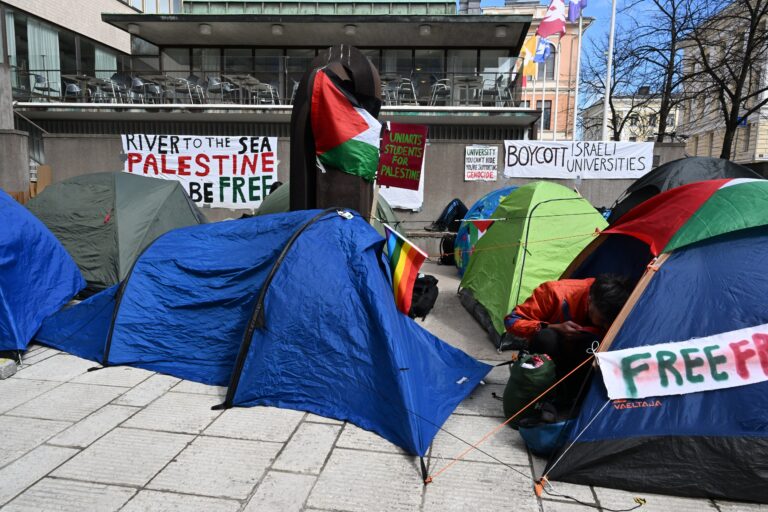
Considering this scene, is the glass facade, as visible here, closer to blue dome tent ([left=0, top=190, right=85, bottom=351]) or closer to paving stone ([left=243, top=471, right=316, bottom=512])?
blue dome tent ([left=0, top=190, right=85, bottom=351])

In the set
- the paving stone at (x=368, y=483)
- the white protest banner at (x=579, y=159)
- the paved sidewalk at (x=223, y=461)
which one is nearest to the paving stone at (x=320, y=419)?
the paved sidewalk at (x=223, y=461)

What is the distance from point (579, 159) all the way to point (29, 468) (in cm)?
1214

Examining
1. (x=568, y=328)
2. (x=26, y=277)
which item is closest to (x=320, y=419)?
(x=568, y=328)

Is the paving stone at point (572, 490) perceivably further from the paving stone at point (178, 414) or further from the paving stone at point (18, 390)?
the paving stone at point (18, 390)

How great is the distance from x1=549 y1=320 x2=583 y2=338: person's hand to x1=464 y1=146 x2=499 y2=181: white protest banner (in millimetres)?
9346

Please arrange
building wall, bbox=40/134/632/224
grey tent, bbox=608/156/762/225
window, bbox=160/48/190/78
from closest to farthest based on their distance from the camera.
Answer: grey tent, bbox=608/156/762/225, building wall, bbox=40/134/632/224, window, bbox=160/48/190/78

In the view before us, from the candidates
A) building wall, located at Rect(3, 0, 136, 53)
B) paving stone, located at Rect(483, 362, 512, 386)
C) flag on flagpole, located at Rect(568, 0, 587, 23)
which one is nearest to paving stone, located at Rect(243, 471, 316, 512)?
paving stone, located at Rect(483, 362, 512, 386)

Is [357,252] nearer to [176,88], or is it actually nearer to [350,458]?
[350,458]

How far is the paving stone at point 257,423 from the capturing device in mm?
3564

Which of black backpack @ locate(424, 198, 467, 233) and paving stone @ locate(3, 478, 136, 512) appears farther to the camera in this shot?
black backpack @ locate(424, 198, 467, 233)

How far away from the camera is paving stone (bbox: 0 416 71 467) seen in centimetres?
332

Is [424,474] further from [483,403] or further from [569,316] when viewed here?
[569,316]

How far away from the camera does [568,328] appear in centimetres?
378

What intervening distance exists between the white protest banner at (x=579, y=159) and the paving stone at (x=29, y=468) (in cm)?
1121
